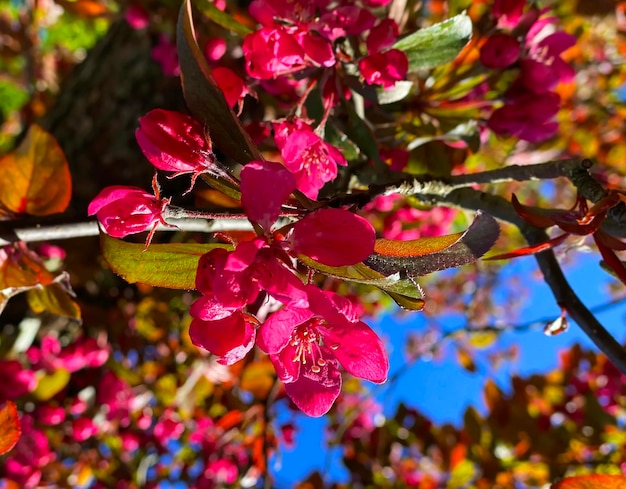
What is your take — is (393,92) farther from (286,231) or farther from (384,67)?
(286,231)

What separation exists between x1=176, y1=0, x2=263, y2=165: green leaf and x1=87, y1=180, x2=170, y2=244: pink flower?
10 cm

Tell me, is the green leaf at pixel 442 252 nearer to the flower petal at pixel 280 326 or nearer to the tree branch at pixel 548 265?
the flower petal at pixel 280 326

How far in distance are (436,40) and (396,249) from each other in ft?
1.85

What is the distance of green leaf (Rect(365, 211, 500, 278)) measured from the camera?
21.0 inches

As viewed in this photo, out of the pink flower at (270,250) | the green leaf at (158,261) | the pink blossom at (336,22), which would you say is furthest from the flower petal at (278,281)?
the pink blossom at (336,22)

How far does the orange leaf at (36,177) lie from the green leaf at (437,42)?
2.11ft

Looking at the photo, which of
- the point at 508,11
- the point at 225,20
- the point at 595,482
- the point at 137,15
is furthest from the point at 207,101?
the point at 137,15

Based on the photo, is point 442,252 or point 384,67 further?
point 384,67

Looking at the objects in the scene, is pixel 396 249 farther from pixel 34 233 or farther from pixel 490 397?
pixel 490 397

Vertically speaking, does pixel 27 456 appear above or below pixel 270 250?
below

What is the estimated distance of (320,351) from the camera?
62cm

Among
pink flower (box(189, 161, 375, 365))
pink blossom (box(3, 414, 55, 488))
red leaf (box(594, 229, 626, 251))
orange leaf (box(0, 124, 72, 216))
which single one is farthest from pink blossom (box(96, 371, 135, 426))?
red leaf (box(594, 229, 626, 251))

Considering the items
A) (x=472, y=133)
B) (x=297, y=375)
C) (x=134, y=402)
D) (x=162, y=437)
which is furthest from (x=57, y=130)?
(x=297, y=375)

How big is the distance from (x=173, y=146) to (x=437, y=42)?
1.92 feet
